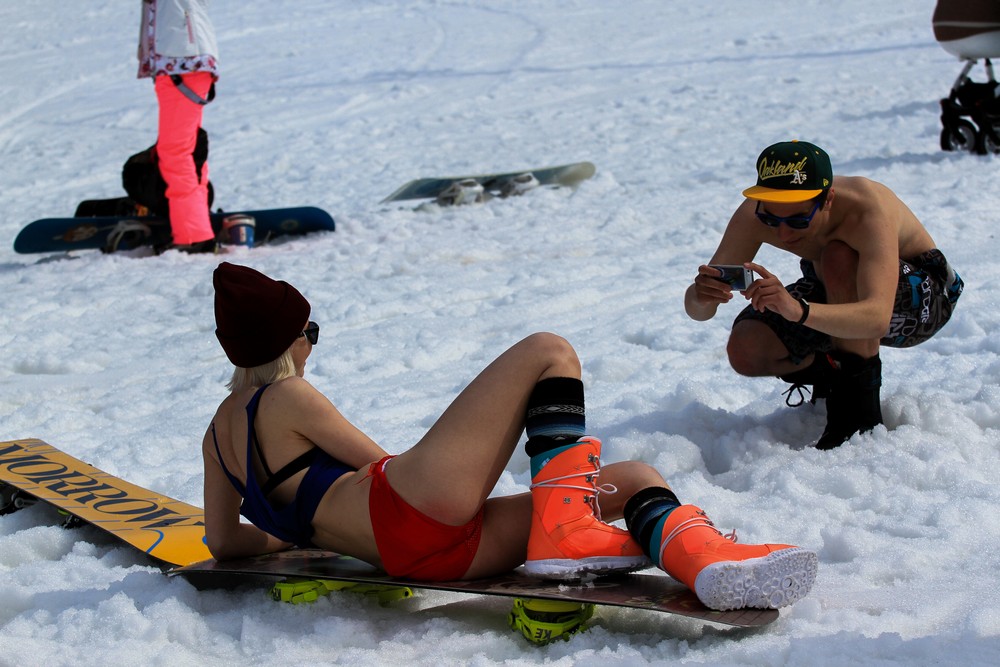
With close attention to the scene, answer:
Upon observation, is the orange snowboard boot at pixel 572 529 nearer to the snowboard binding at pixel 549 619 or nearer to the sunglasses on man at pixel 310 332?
the snowboard binding at pixel 549 619

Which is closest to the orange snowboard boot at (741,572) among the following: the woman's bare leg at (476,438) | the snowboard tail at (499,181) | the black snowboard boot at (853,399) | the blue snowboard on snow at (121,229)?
the woman's bare leg at (476,438)

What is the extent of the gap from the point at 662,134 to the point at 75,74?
940cm

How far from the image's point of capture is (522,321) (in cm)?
559

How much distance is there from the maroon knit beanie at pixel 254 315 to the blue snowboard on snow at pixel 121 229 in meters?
5.24

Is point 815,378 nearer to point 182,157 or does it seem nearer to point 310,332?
point 310,332

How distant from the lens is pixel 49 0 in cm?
2188

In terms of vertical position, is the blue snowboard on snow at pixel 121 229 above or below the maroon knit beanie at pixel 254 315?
below

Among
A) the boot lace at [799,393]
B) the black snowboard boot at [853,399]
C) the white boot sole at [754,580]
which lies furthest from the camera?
the boot lace at [799,393]

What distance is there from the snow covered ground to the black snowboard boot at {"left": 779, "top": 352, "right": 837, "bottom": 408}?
2.6 inches

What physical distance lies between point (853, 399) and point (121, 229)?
5457 mm

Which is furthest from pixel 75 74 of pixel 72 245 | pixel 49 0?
pixel 72 245

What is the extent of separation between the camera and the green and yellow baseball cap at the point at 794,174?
3.28m

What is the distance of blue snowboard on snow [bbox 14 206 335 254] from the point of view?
7.38 metres

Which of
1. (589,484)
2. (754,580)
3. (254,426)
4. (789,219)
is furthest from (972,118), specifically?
(254,426)
